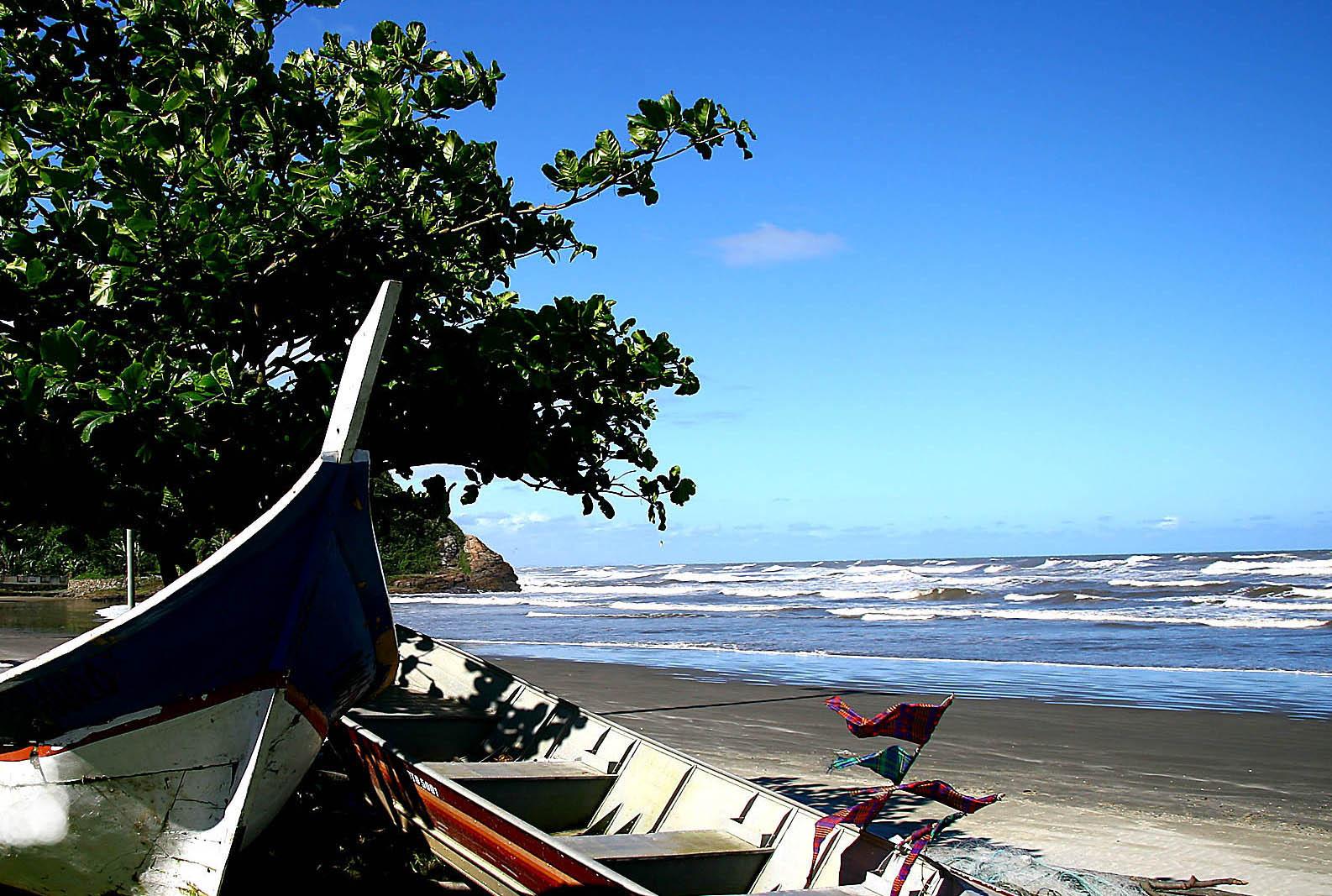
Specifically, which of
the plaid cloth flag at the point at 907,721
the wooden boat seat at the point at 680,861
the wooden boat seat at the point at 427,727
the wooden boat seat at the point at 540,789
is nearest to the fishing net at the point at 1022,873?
the wooden boat seat at the point at 680,861

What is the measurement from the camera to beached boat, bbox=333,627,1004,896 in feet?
18.6

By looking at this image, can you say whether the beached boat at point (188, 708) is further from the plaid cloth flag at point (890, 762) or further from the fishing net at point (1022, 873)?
the fishing net at point (1022, 873)

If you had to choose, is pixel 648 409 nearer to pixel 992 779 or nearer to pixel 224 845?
pixel 224 845

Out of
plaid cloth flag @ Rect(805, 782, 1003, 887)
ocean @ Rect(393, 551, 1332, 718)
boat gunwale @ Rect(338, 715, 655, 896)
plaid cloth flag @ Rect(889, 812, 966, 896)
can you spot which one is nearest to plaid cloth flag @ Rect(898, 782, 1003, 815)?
plaid cloth flag @ Rect(805, 782, 1003, 887)

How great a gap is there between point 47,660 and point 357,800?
3.09 m

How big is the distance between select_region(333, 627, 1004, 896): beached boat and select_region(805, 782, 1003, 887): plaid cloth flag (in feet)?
0.18

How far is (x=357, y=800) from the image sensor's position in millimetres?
7805

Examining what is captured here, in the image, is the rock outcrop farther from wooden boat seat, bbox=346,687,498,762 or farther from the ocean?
wooden boat seat, bbox=346,687,498,762

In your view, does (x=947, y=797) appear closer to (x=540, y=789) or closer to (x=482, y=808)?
(x=482, y=808)

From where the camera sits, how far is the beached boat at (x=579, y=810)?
5.68 metres

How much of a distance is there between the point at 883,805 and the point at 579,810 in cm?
251

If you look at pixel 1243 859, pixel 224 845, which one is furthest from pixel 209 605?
pixel 1243 859

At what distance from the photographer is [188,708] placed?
215 inches

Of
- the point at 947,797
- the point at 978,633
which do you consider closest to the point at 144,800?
the point at 947,797
